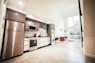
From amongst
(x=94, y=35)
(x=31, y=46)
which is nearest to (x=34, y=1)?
(x=31, y=46)

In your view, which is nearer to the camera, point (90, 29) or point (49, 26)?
point (90, 29)

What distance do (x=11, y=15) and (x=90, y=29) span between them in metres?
3.30

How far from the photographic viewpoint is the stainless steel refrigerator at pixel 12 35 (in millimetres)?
2317

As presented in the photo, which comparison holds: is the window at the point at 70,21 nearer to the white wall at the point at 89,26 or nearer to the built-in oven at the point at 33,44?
the white wall at the point at 89,26

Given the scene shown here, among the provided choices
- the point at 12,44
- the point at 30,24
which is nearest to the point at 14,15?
the point at 12,44

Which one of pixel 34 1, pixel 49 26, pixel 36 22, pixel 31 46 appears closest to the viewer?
pixel 31 46

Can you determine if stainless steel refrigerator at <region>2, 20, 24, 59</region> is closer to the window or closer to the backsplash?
the backsplash

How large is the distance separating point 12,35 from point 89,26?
321cm

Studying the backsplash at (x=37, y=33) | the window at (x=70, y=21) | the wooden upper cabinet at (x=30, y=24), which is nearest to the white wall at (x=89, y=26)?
the wooden upper cabinet at (x=30, y=24)

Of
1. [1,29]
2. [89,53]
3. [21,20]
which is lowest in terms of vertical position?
[89,53]

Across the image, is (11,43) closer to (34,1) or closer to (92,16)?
(92,16)

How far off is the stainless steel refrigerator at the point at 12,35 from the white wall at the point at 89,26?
2875mm

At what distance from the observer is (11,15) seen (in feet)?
8.32

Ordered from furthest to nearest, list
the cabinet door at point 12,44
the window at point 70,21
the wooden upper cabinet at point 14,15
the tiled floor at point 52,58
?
the window at point 70,21 → the wooden upper cabinet at point 14,15 → the cabinet door at point 12,44 → the tiled floor at point 52,58
